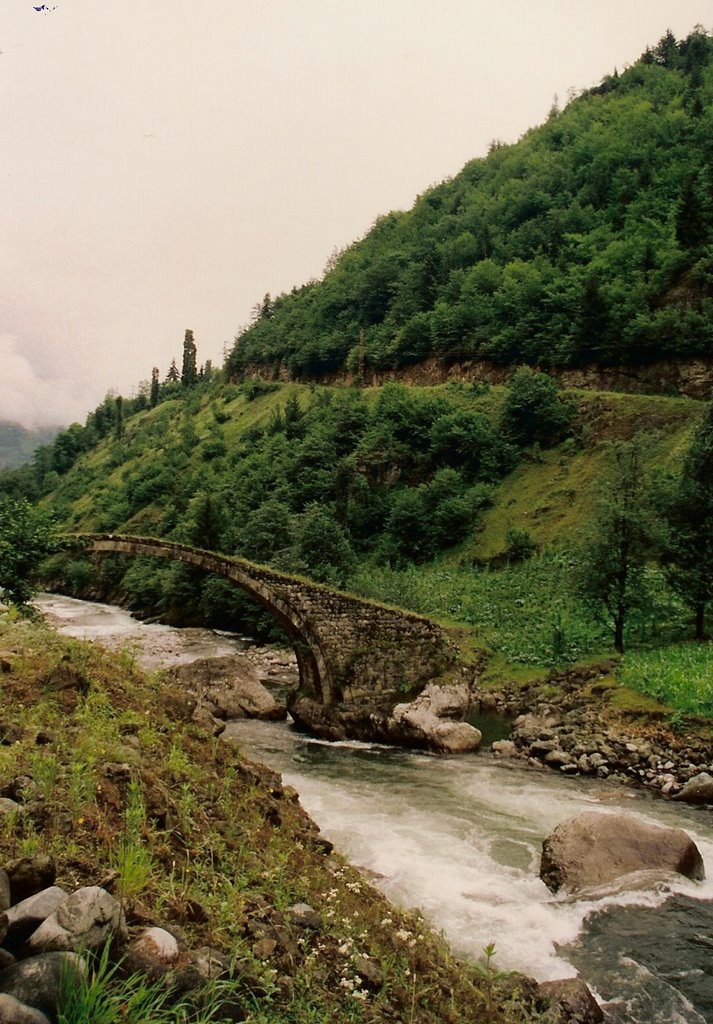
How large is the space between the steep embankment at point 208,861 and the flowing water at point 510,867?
1779 millimetres

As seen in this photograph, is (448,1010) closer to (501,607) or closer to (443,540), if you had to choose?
(501,607)

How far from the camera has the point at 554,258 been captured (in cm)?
6644

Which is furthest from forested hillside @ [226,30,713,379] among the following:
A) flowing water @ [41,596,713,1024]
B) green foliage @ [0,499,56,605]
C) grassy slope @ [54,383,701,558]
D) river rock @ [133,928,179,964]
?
river rock @ [133,928,179,964]

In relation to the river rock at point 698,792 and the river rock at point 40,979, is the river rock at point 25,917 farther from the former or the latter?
the river rock at point 698,792

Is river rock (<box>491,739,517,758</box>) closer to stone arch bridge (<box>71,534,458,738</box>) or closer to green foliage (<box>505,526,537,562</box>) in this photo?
stone arch bridge (<box>71,534,458,738</box>)

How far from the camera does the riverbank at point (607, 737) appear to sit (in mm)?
14266

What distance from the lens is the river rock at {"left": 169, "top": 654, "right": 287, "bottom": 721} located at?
66.0 ft

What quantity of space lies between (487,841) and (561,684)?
36.0ft

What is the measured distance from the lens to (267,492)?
164 feet

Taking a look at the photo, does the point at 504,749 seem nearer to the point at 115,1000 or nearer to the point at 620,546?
the point at 620,546

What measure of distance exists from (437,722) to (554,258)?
6121 centimetres

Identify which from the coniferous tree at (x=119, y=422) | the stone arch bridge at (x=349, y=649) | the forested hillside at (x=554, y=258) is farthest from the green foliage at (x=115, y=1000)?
the coniferous tree at (x=119, y=422)

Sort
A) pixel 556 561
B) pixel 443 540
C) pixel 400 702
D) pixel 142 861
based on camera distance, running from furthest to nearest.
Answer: pixel 443 540 < pixel 556 561 < pixel 400 702 < pixel 142 861

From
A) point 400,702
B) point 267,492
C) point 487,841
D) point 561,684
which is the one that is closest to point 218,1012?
point 487,841
